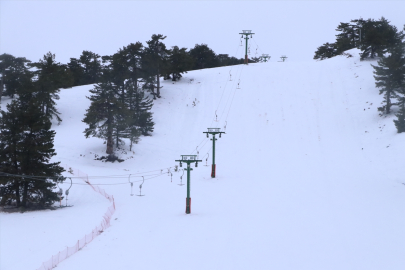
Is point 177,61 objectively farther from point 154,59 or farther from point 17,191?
point 17,191

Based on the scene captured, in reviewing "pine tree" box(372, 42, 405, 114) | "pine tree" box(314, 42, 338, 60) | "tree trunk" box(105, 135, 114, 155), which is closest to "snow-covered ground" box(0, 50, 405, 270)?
"tree trunk" box(105, 135, 114, 155)

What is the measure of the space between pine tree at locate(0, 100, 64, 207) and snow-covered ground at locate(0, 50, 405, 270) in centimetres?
215

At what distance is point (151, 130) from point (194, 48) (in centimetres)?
5116

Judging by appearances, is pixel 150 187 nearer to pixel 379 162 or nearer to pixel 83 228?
pixel 83 228

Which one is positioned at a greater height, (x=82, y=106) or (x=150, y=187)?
(x=82, y=106)

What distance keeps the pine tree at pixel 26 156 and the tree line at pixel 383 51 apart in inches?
1306

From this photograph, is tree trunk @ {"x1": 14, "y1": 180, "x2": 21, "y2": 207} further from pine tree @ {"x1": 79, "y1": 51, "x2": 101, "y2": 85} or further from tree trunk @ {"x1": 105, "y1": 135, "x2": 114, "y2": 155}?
pine tree @ {"x1": 79, "y1": 51, "x2": 101, "y2": 85}

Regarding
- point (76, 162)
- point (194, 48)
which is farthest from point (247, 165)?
point (194, 48)

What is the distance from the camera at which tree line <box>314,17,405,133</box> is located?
42875 millimetres

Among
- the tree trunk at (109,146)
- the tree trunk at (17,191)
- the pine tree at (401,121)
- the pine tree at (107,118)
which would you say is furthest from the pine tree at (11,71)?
the pine tree at (401,121)

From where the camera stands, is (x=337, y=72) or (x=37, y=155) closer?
(x=37, y=155)

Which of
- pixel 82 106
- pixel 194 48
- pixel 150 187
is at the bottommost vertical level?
pixel 150 187

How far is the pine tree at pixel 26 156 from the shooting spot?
91.0ft

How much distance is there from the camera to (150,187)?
34.9 meters
